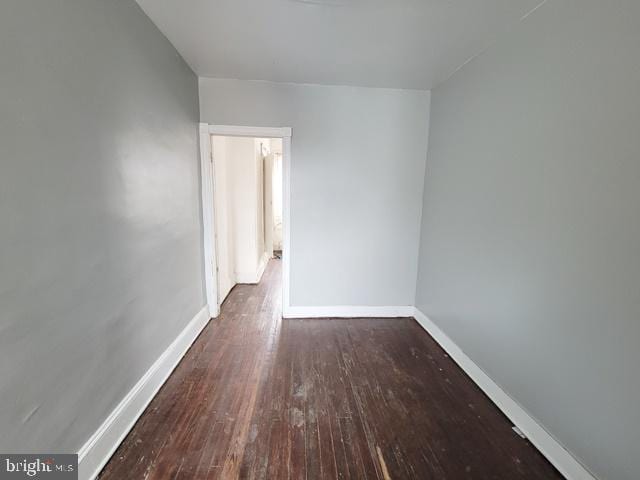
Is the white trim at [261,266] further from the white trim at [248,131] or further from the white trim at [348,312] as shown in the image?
→ the white trim at [248,131]

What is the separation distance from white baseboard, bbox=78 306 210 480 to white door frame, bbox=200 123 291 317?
0.62 m

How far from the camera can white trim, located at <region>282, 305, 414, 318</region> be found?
117 inches

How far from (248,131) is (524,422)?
3.01m

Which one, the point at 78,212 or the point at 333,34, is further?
the point at 333,34

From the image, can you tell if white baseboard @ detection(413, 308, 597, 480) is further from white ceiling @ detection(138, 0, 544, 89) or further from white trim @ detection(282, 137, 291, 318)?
white ceiling @ detection(138, 0, 544, 89)

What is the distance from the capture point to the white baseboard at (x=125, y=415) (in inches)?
49.7

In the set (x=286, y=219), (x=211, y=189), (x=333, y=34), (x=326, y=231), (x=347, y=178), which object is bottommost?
(x=326, y=231)

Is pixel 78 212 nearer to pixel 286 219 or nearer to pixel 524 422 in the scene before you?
pixel 286 219

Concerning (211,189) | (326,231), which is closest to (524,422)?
(326,231)

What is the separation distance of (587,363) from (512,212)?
2.80ft

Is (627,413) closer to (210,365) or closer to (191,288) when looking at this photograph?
(210,365)

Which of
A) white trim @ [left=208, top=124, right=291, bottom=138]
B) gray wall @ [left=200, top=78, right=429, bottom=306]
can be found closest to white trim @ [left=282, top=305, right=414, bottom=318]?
gray wall @ [left=200, top=78, right=429, bottom=306]

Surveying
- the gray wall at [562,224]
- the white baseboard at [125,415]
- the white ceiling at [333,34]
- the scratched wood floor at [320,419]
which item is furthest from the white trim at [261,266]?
the gray wall at [562,224]

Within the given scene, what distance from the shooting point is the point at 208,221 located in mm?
2709
